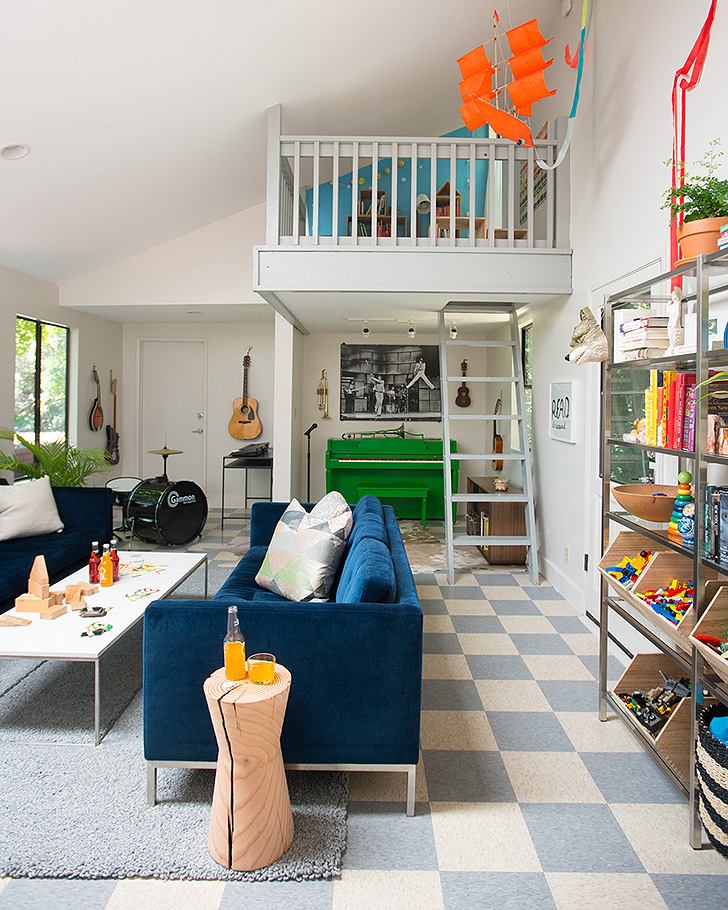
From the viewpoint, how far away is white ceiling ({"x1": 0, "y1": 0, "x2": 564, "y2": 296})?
317 cm

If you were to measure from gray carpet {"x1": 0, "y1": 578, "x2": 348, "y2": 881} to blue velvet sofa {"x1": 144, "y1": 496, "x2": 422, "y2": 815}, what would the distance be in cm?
13

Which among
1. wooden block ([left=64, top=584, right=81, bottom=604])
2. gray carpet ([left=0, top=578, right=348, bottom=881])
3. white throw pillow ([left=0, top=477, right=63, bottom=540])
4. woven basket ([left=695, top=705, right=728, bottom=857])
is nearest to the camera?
woven basket ([left=695, top=705, right=728, bottom=857])

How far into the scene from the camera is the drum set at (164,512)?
17.2 feet

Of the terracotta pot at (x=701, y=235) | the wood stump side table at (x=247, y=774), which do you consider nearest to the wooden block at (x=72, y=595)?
the wood stump side table at (x=247, y=774)

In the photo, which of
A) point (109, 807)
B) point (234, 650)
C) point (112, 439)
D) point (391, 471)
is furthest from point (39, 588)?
point (112, 439)

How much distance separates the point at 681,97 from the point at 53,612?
11.3ft

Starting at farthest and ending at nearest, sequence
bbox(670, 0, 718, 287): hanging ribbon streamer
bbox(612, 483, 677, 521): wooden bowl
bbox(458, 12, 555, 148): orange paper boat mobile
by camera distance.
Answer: bbox(458, 12, 555, 148): orange paper boat mobile, bbox(670, 0, 718, 287): hanging ribbon streamer, bbox(612, 483, 677, 521): wooden bowl

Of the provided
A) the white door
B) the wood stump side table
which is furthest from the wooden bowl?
the white door

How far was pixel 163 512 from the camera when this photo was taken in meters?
5.23

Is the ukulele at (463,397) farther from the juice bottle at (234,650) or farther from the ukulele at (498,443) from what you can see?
the juice bottle at (234,650)

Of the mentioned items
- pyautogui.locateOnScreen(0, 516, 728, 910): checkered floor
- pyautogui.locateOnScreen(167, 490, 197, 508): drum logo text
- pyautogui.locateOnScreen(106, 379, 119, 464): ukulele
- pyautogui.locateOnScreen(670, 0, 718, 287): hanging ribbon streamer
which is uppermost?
pyautogui.locateOnScreen(670, 0, 718, 287): hanging ribbon streamer

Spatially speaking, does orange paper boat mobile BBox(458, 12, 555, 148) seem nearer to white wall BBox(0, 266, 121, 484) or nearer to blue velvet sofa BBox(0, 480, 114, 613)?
blue velvet sofa BBox(0, 480, 114, 613)

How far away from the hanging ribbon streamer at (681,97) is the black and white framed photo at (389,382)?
455 centimetres

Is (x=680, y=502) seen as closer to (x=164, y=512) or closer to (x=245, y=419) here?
(x=164, y=512)
